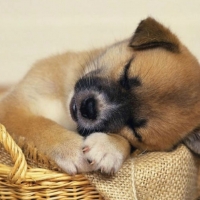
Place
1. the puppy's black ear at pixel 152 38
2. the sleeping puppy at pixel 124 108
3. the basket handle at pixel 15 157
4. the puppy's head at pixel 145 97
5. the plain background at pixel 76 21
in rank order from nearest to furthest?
the basket handle at pixel 15 157 < the sleeping puppy at pixel 124 108 < the puppy's head at pixel 145 97 < the puppy's black ear at pixel 152 38 < the plain background at pixel 76 21

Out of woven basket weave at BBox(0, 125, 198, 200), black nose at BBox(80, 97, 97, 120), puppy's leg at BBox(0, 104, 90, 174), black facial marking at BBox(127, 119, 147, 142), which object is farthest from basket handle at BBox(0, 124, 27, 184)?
black facial marking at BBox(127, 119, 147, 142)

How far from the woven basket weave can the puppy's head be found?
7.4 inches

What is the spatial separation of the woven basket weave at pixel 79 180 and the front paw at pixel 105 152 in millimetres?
29

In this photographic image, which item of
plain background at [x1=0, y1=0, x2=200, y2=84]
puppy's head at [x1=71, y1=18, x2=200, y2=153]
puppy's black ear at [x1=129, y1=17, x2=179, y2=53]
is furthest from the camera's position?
plain background at [x1=0, y1=0, x2=200, y2=84]

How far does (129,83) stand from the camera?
5.73ft

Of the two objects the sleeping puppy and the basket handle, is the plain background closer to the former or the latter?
the sleeping puppy

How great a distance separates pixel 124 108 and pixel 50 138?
0.31m

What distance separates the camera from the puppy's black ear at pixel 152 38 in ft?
5.98

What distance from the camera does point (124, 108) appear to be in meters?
1.70

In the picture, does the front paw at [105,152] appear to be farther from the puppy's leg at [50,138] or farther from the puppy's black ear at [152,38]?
the puppy's black ear at [152,38]

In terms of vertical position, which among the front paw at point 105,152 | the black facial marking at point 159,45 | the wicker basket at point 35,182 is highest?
the black facial marking at point 159,45

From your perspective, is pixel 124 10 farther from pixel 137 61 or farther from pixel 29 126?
pixel 29 126

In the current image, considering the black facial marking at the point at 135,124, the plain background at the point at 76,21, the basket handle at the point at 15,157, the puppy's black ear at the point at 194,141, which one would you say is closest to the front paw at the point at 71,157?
the basket handle at the point at 15,157

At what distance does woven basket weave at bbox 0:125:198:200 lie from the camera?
145 cm
